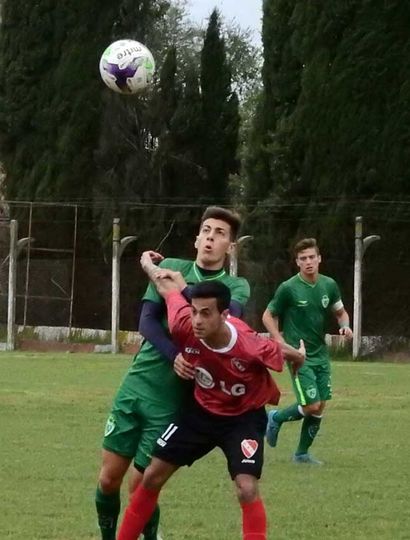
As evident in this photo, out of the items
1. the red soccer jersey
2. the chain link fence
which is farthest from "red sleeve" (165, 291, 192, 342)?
the chain link fence

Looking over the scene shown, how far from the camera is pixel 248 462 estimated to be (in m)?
6.49

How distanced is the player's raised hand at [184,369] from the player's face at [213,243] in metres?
0.63

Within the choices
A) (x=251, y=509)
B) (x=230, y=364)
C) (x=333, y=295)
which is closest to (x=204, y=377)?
(x=230, y=364)

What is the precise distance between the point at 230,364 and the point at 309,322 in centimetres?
537

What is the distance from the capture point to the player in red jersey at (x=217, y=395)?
636 cm

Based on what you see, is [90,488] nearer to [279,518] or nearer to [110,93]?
[279,518]

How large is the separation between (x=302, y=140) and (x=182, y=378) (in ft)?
92.7

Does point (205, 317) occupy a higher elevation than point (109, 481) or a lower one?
higher

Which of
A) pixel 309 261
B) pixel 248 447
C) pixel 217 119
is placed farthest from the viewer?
pixel 217 119

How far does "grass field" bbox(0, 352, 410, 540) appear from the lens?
8.02m

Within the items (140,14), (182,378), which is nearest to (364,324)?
(140,14)

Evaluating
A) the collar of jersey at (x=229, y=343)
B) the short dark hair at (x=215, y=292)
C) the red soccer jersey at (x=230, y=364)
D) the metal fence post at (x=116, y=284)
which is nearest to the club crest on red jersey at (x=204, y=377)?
the red soccer jersey at (x=230, y=364)

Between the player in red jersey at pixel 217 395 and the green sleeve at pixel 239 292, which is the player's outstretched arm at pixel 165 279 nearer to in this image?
the player in red jersey at pixel 217 395

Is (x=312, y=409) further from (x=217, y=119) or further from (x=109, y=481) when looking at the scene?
(x=217, y=119)
